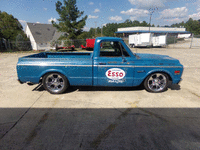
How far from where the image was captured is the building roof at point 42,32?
38772 millimetres

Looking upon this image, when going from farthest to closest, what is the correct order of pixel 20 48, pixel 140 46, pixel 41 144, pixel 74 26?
pixel 140 46 → pixel 74 26 → pixel 20 48 → pixel 41 144

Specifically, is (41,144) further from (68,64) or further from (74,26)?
(74,26)

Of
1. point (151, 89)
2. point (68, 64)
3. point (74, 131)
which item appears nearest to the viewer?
point (74, 131)

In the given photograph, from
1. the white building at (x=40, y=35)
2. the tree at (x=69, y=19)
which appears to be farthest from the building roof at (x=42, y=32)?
the tree at (x=69, y=19)

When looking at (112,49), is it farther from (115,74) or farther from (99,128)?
(99,128)

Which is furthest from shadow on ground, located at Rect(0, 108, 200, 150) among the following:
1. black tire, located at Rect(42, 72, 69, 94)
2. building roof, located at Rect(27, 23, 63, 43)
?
building roof, located at Rect(27, 23, 63, 43)

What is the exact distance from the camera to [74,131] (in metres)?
2.62

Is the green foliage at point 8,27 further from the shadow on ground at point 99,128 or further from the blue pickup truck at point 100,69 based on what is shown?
the shadow on ground at point 99,128

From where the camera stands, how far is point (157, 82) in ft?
14.5

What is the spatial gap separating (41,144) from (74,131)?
2.09ft

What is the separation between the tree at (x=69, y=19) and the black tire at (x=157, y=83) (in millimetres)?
25211

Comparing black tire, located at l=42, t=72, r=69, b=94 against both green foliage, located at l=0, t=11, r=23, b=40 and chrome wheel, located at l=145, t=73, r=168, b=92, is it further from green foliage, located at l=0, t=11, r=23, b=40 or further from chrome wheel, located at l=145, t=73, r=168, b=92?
green foliage, located at l=0, t=11, r=23, b=40

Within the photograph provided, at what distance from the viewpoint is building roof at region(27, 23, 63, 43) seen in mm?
38772

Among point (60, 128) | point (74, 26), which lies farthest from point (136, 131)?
point (74, 26)
